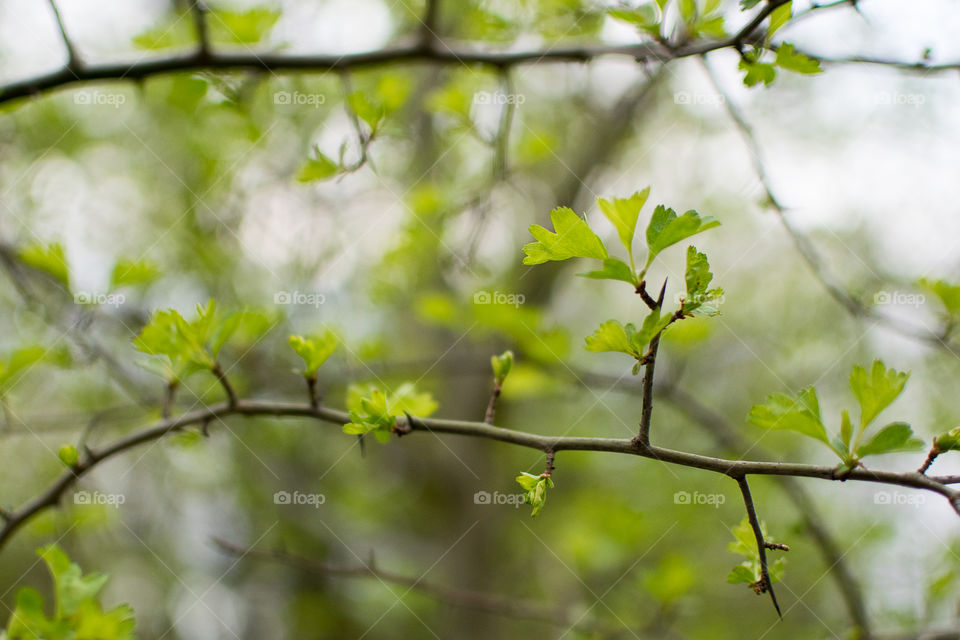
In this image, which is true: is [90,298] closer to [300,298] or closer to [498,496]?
[300,298]

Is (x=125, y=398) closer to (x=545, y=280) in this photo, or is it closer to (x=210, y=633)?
(x=210, y=633)

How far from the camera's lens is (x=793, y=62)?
3.41 feet

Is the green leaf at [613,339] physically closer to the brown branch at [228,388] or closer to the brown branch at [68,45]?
the brown branch at [228,388]

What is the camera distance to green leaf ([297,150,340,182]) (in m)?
1.53

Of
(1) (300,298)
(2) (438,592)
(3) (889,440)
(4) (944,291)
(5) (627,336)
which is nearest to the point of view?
(3) (889,440)

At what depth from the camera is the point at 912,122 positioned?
3.14 metres

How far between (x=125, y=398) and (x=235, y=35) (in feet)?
8.62

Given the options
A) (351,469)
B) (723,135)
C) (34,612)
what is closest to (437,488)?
(351,469)

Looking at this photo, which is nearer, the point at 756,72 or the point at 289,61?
the point at 756,72

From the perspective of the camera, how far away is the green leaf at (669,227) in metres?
0.78

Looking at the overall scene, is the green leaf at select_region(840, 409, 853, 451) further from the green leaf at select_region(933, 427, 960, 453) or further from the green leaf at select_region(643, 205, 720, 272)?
the green leaf at select_region(643, 205, 720, 272)

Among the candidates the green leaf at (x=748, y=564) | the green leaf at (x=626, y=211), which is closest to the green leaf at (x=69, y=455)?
the green leaf at (x=626, y=211)

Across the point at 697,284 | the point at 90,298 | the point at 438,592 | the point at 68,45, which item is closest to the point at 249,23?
the point at 68,45

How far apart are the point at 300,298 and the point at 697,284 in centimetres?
230
